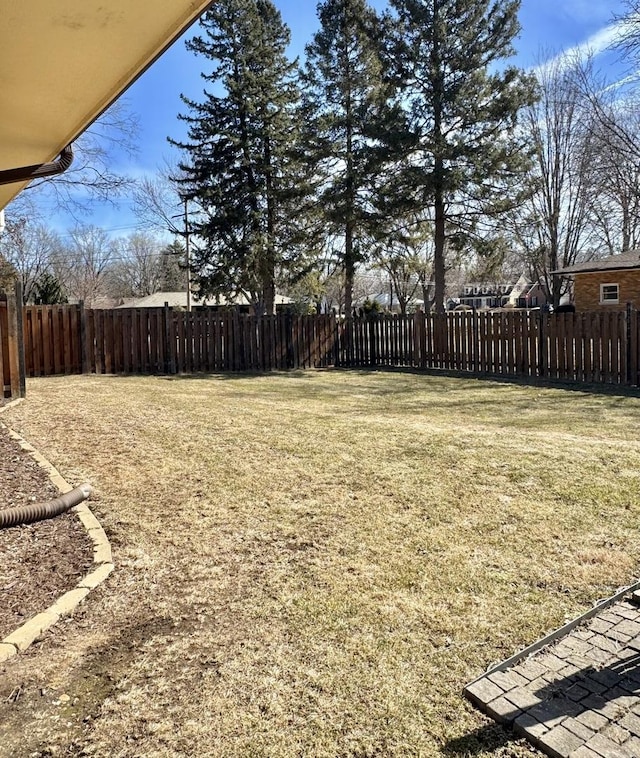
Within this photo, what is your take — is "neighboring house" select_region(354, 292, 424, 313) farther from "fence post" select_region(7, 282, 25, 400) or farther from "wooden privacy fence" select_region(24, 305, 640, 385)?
"fence post" select_region(7, 282, 25, 400)

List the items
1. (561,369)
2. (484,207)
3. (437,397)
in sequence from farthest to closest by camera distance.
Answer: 1. (484,207)
2. (561,369)
3. (437,397)

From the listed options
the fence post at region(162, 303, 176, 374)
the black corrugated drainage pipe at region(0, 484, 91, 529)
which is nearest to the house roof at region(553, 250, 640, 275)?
the fence post at region(162, 303, 176, 374)

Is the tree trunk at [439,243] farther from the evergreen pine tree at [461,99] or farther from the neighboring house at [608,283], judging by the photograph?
the neighboring house at [608,283]

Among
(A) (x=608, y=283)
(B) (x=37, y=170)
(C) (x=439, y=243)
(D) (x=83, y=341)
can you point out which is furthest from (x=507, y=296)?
(B) (x=37, y=170)

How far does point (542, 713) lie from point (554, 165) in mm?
29431

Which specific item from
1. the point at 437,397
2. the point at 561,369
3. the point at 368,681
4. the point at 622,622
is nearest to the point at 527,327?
the point at 561,369

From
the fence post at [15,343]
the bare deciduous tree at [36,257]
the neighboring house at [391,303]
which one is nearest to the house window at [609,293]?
the fence post at [15,343]

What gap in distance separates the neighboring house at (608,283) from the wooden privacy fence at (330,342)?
9446 millimetres

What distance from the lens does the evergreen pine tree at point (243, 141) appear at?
68.0 ft

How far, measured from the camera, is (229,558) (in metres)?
3.32

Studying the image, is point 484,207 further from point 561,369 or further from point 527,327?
point 561,369

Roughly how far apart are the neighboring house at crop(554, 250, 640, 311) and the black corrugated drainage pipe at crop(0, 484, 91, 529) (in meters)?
20.4

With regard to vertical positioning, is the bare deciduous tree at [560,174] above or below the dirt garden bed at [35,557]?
above

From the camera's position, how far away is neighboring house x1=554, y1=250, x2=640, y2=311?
66.5ft
